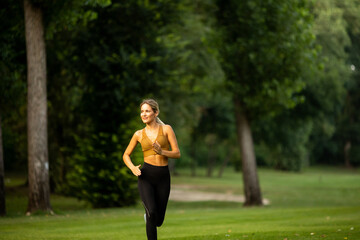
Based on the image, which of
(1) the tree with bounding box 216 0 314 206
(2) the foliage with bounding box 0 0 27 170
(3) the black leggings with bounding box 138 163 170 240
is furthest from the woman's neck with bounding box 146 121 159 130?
(1) the tree with bounding box 216 0 314 206

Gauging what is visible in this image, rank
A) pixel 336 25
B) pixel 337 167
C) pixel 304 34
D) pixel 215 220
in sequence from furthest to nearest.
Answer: pixel 337 167 < pixel 336 25 < pixel 304 34 < pixel 215 220

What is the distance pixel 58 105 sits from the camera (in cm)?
2759

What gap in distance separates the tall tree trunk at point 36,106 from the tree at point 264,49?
9.35 metres

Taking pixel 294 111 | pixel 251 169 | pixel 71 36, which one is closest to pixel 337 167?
pixel 294 111

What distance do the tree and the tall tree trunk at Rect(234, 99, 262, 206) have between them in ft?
2.70

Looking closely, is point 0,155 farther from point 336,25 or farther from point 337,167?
point 337,167

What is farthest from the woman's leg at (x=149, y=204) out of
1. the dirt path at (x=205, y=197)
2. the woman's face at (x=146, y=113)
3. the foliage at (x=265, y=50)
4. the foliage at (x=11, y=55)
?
Answer: the dirt path at (x=205, y=197)

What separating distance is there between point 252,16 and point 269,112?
15.1ft

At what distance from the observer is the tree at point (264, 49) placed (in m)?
23.3

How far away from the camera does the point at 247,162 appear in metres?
26.1

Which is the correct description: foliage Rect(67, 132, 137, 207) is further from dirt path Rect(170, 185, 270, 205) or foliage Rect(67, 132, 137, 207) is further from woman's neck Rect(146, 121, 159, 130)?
woman's neck Rect(146, 121, 159, 130)

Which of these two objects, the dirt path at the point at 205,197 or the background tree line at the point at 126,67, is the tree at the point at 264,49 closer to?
the background tree line at the point at 126,67

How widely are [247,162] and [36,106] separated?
11.8 m

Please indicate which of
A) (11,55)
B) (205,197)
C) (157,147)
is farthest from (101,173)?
(157,147)
